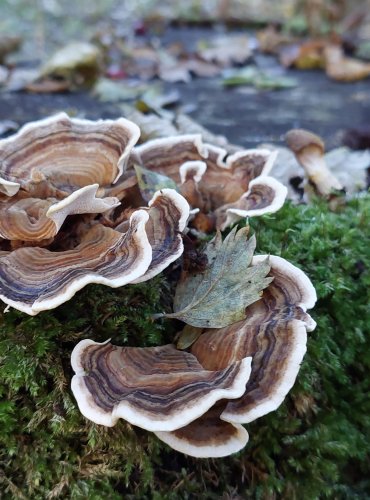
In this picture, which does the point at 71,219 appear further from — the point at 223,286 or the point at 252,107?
the point at 252,107

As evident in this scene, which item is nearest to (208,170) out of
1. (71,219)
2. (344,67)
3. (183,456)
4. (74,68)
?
(71,219)

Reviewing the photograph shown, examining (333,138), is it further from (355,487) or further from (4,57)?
(4,57)

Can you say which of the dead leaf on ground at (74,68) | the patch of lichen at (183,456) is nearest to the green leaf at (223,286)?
the patch of lichen at (183,456)

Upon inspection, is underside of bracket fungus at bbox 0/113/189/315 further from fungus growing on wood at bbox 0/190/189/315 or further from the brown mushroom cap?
the brown mushroom cap

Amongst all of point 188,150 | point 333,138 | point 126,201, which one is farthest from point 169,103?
point 126,201

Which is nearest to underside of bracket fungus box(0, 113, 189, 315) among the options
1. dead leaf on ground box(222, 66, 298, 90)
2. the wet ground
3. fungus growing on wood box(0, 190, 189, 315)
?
fungus growing on wood box(0, 190, 189, 315)

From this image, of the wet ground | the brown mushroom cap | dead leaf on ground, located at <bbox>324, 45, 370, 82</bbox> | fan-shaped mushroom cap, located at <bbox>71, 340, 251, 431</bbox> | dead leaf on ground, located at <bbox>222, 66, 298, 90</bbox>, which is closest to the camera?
fan-shaped mushroom cap, located at <bbox>71, 340, 251, 431</bbox>

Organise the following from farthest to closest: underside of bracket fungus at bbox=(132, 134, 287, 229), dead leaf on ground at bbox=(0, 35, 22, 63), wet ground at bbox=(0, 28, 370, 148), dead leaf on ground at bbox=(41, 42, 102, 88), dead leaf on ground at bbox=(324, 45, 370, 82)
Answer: dead leaf on ground at bbox=(0, 35, 22, 63), dead leaf on ground at bbox=(324, 45, 370, 82), dead leaf on ground at bbox=(41, 42, 102, 88), wet ground at bbox=(0, 28, 370, 148), underside of bracket fungus at bbox=(132, 134, 287, 229)
